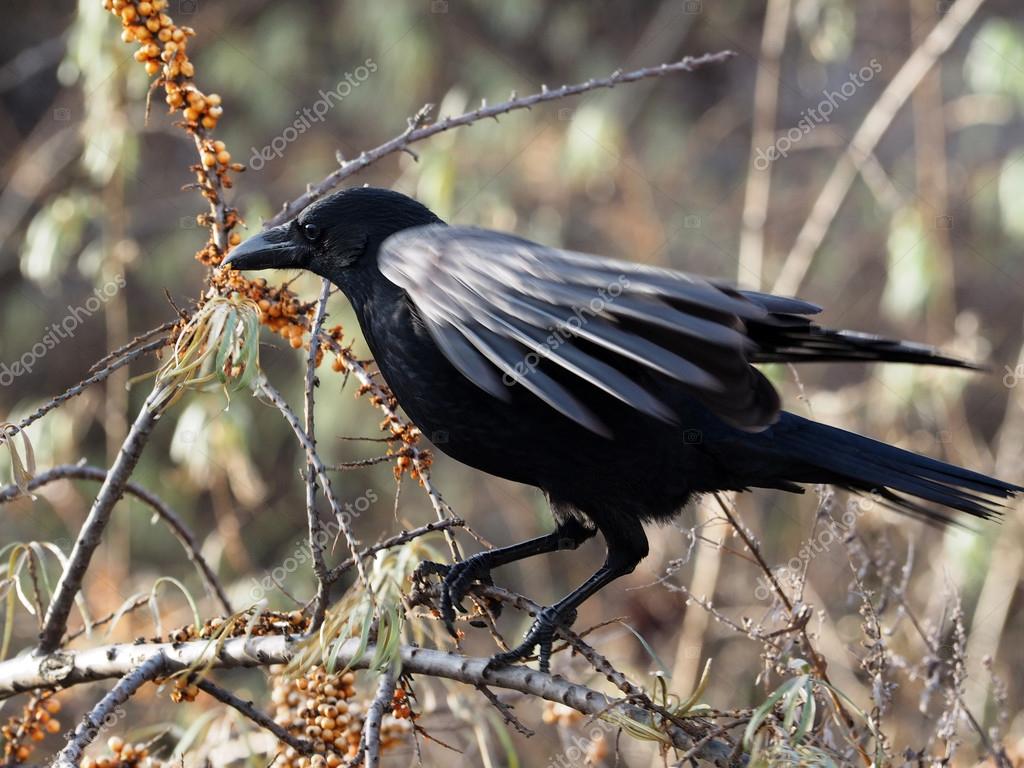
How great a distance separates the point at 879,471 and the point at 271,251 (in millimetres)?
1373

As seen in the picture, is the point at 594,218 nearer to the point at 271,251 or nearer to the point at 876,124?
the point at 876,124

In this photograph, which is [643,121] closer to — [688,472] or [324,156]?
[324,156]

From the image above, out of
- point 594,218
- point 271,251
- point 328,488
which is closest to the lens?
point 328,488

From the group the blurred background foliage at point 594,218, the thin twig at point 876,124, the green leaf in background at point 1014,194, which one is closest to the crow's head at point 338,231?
the blurred background foliage at point 594,218

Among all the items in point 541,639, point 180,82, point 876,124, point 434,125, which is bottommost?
point 541,639

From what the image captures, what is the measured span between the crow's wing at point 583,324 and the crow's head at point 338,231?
15.6 inches

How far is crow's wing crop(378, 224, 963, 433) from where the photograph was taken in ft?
5.74

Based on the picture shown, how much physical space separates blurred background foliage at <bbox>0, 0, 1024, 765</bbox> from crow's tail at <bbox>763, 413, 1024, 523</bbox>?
2187mm

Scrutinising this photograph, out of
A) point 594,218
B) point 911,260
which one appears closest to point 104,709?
point 911,260

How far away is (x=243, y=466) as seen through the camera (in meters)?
4.12

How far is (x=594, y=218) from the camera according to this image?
7.21 m

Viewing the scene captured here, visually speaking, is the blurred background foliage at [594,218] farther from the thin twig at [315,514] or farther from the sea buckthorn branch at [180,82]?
the thin twig at [315,514]

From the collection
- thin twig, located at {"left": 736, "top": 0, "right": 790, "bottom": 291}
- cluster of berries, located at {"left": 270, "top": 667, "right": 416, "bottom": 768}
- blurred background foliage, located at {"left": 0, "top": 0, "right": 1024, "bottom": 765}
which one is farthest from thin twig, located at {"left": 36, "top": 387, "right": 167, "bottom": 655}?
thin twig, located at {"left": 736, "top": 0, "right": 790, "bottom": 291}

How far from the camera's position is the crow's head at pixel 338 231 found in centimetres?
249
